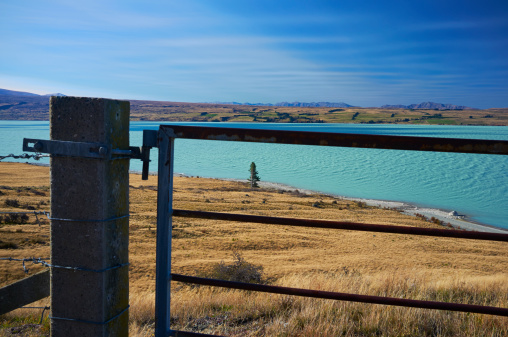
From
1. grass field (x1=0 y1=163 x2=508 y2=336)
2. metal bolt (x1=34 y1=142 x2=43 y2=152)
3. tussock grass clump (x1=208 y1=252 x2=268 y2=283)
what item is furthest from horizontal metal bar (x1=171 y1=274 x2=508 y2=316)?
tussock grass clump (x1=208 y1=252 x2=268 y2=283)

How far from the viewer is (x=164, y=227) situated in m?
2.15

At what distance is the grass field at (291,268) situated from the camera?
306 centimetres

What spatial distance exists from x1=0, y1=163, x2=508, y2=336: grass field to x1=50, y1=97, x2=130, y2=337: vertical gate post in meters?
0.89

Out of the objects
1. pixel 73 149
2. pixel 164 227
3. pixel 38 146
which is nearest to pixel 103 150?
pixel 73 149

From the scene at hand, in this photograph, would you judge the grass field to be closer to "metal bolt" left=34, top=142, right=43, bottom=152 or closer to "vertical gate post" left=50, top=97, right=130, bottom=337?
"vertical gate post" left=50, top=97, right=130, bottom=337

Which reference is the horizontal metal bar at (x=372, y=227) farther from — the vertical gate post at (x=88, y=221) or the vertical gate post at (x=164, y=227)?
the vertical gate post at (x=88, y=221)

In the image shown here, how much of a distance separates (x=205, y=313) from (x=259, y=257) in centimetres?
932

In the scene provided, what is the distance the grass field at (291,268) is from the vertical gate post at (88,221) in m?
0.89

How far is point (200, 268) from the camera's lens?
35.5 feet

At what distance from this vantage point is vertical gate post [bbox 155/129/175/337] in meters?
2.10

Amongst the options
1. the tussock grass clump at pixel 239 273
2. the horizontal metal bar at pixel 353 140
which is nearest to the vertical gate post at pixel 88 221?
the horizontal metal bar at pixel 353 140

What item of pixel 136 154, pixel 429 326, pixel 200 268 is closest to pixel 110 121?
pixel 136 154

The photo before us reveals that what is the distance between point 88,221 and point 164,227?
385mm

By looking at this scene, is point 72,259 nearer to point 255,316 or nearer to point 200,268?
point 255,316
